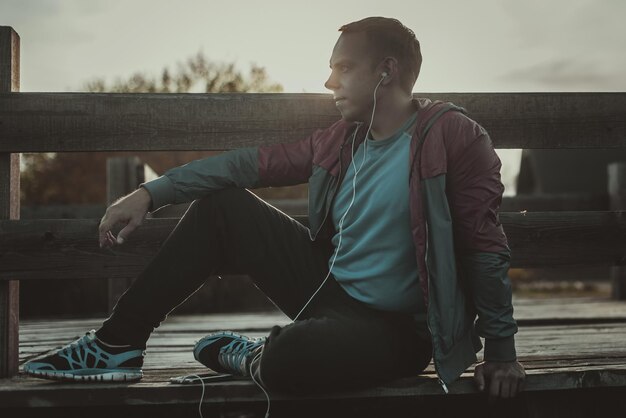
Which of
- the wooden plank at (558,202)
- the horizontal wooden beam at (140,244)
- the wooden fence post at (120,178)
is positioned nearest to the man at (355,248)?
the horizontal wooden beam at (140,244)

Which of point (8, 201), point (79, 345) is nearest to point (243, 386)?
point (79, 345)

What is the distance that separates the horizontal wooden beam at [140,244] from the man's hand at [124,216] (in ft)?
1.04

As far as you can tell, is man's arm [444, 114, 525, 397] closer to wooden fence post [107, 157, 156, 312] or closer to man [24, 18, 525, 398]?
man [24, 18, 525, 398]

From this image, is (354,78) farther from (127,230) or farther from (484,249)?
(127,230)

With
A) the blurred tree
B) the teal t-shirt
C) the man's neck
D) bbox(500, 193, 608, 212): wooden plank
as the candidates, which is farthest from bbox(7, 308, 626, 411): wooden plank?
the blurred tree

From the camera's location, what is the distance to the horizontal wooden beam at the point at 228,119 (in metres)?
2.93

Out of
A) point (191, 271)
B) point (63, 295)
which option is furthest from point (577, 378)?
point (63, 295)

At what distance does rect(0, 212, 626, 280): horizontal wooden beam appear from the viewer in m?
2.90

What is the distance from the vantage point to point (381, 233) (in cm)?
260

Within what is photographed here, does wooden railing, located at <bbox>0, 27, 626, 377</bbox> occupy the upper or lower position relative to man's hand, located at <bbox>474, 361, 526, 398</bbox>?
upper

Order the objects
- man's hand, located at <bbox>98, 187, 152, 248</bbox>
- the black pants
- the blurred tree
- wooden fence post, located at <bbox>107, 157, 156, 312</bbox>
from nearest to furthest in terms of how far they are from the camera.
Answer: the black pants < man's hand, located at <bbox>98, 187, 152, 248</bbox> < wooden fence post, located at <bbox>107, 157, 156, 312</bbox> < the blurred tree

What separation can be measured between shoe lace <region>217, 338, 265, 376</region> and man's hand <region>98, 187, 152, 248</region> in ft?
1.58

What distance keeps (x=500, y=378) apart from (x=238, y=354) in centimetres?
80

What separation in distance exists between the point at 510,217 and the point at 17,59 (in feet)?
6.21
